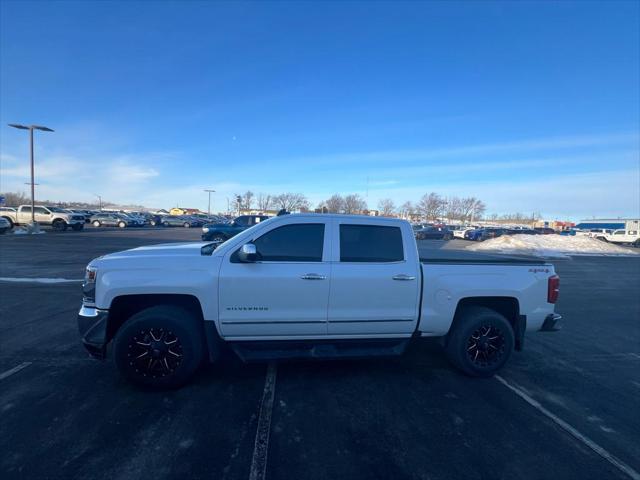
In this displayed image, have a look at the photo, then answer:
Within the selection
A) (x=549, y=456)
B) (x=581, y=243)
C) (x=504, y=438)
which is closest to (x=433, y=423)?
(x=504, y=438)

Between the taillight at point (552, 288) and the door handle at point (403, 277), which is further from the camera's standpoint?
the taillight at point (552, 288)

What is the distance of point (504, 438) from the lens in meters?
2.79

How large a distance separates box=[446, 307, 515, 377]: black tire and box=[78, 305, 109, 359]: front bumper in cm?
398

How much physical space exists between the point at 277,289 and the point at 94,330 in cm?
200

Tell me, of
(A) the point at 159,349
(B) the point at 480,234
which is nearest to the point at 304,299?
(A) the point at 159,349

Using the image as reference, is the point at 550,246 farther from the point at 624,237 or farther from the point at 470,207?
the point at 470,207

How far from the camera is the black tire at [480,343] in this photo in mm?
3876

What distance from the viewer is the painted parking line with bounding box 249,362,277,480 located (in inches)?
92.2

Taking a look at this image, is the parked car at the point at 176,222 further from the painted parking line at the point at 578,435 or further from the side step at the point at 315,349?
the painted parking line at the point at 578,435

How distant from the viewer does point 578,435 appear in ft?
9.43

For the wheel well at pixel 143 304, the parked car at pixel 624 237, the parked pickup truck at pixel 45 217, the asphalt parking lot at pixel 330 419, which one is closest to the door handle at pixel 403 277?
the asphalt parking lot at pixel 330 419

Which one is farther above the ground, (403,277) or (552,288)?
(403,277)

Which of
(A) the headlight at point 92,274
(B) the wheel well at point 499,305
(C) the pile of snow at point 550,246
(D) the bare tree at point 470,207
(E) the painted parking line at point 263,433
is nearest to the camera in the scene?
(E) the painted parking line at point 263,433

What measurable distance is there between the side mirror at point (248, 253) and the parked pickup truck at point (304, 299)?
1 centimetres
